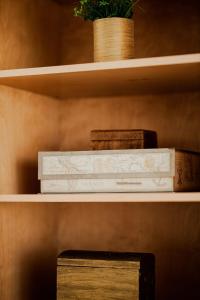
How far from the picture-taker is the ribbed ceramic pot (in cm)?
208

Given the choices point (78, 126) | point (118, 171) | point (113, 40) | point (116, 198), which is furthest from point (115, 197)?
point (78, 126)

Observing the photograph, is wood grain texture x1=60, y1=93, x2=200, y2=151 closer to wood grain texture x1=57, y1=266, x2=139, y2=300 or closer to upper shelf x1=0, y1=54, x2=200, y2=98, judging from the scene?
upper shelf x1=0, y1=54, x2=200, y2=98

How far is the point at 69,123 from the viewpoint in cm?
269

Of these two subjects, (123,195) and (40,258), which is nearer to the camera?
(123,195)

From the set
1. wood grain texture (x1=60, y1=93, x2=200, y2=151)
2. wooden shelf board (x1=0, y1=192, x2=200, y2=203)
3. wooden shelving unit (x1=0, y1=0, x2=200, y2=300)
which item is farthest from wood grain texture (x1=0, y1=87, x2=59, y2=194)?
wooden shelf board (x1=0, y1=192, x2=200, y2=203)

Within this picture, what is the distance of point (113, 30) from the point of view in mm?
2092

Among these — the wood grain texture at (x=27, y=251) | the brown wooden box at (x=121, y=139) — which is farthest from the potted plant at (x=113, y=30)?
the wood grain texture at (x=27, y=251)

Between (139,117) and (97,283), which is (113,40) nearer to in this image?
(139,117)

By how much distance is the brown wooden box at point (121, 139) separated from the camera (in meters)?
2.13

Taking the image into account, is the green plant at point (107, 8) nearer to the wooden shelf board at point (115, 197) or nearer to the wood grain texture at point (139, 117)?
the wood grain texture at point (139, 117)

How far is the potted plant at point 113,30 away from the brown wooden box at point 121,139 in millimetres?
248

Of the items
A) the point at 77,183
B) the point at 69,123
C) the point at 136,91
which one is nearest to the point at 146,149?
the point at 77,183

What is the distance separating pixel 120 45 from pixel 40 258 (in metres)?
0.93

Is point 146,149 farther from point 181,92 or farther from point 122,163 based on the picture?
point 181,92
